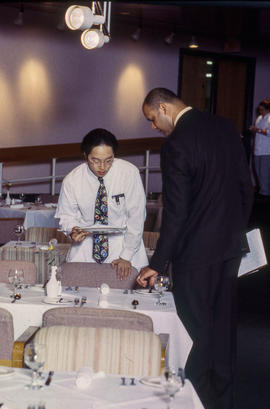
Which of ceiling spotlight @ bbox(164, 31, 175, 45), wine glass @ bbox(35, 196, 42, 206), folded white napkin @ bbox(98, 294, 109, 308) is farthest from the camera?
ceiling spotlight @ bbox(164, 31, 175, 45)

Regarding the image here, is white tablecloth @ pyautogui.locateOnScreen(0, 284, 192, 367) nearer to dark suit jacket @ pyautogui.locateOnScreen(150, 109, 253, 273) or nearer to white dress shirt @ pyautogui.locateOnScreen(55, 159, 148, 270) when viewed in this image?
dark suit jacket @ pyautogui.locateOnScreen(150, 109, 253, 273)

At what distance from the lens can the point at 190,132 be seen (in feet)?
10.3

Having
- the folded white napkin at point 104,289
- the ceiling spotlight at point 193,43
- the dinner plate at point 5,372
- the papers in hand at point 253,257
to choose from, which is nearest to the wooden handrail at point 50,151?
the ceiling spotlight at point 193,43

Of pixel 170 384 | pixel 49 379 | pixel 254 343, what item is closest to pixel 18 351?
pixel 49 379

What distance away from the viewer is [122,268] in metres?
3.92

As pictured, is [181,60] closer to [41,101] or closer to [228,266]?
[41,101]

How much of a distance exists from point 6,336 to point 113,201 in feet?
4.79

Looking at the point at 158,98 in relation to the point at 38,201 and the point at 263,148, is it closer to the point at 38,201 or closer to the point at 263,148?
the point at 38,201

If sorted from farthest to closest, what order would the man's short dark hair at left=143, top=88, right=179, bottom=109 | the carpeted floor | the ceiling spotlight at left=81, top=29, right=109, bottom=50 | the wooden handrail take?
the wooden handrail
the ceiling spotlight at left=81, top=29, right=109, bottom=50
the carpeted floor
the man's short dark hair at left=143, top=88, right=179, bottom=109

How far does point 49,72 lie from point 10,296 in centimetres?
772

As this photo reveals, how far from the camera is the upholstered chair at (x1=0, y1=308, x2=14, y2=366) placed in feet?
9.02

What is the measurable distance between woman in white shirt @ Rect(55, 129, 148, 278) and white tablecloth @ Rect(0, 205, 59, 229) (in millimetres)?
3460

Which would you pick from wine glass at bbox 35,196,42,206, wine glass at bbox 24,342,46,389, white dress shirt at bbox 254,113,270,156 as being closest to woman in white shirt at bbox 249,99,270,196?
white dress shirt at bbox 254,113,270,156

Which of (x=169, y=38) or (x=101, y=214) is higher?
(x=169, y=38)
